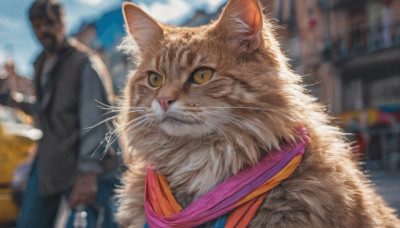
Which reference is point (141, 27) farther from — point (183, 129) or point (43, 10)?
point (43, 10)

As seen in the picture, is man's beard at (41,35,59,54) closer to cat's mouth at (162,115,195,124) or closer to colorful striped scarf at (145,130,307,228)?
cat's mouth at (162,115,195,124)

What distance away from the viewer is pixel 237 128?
5.87 feet

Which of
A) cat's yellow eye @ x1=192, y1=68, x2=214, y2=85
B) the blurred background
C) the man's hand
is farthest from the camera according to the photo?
the blurred background

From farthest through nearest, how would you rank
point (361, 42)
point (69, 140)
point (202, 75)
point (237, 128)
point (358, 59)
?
point (361, 42), point (358, 59), point (69, 140), point (202, 75), point (237, 128)

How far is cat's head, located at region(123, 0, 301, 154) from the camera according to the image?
5.82ft

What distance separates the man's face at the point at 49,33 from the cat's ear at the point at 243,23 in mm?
1748

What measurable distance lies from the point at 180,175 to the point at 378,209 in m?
1.14

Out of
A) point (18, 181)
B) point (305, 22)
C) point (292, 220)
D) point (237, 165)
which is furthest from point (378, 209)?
point (305, 22)

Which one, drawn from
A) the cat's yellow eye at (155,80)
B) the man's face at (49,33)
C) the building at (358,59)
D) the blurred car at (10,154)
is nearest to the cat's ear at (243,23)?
the cat's yellow eye at (155,80)

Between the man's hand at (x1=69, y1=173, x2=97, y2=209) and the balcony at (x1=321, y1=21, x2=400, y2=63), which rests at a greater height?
the balcony at (x1=321, y1=21, x2=400, y2=63)

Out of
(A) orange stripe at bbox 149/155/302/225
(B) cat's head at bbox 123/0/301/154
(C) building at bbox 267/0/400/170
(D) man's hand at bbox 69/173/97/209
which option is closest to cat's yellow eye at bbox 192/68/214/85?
(B) cat's head at bbox 123/0/301/154

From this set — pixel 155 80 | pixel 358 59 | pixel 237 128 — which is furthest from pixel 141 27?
pixel 358 59

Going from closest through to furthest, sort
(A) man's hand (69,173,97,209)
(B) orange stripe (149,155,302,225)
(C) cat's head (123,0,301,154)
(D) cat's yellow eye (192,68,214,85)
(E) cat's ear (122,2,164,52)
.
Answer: (B) orange stripe (149,155,302,225)
(C) cat's head (123,0,301,154)
(D) cat's yellow eye (192,68,214,85)
(E) cat's ear (122,2,164,52)
(A) man's hand (69,173,97,209)

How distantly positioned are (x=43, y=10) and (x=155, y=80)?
62.2 inches
